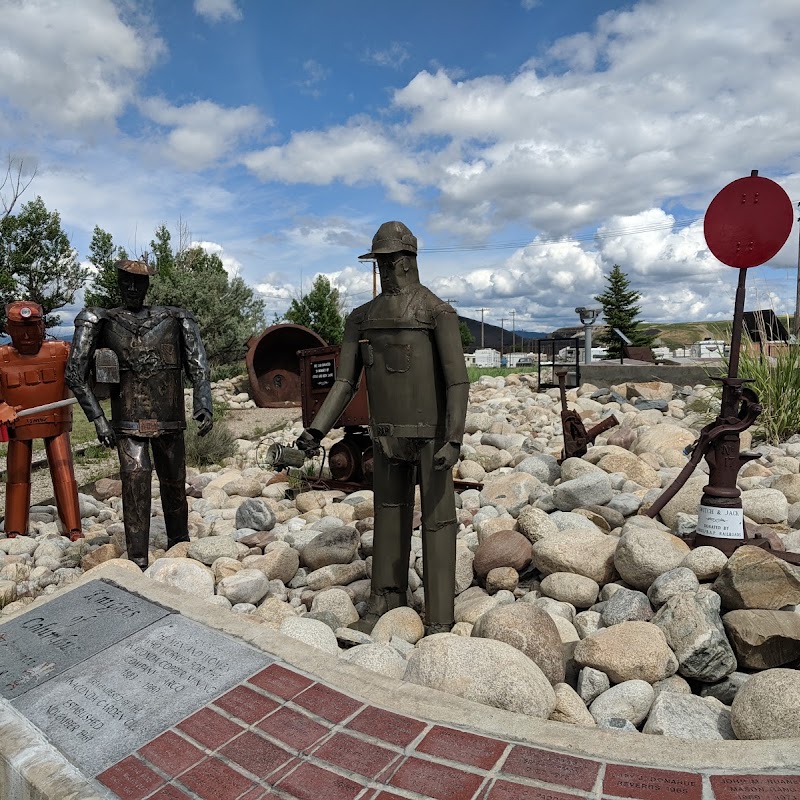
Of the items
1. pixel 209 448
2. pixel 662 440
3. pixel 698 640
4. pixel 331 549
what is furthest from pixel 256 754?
pixel 209 448

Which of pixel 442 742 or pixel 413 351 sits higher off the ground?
pixel 413 351

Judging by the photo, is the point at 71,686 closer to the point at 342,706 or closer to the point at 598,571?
the point at 342,706

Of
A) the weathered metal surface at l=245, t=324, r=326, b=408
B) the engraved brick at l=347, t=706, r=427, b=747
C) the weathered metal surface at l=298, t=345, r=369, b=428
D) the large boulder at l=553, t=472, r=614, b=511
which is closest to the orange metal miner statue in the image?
the weathered metal surface at l=298, t=345, r=369, b=428

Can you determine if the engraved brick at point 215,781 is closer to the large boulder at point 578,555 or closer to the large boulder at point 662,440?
the large boulder at point 578,555

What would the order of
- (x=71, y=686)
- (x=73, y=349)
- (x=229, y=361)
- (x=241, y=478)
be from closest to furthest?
(x=71, y=686) < (x=73, y=349) < (x=241, y=478) < (x=229, y=361)

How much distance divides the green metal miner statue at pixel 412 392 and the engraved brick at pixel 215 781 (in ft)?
5.05

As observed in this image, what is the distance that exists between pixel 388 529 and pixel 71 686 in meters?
1.61

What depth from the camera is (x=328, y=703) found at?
217 cm

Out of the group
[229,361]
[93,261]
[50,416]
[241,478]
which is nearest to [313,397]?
[241,478]

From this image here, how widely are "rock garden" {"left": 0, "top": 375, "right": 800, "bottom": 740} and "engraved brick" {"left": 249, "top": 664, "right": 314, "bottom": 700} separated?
1.34 feet

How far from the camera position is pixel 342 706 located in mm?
2152

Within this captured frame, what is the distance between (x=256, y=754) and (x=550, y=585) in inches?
81.9

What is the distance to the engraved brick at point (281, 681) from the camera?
224 centimetres

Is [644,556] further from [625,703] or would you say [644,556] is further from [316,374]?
[316,374]
